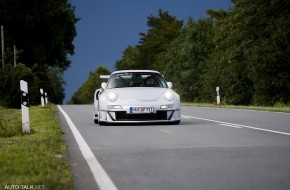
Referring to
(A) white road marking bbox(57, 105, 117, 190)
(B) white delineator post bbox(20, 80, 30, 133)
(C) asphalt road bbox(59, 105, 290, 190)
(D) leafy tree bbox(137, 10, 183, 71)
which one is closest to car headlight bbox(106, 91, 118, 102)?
(C) asphalt road bbox(59, 105, 290, 190)

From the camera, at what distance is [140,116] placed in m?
14.0

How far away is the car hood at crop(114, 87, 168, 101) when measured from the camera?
557 inches

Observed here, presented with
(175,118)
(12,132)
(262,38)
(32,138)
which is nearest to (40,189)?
(32,138)

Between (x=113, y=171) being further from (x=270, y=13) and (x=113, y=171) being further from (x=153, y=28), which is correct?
(x=153, y=28)

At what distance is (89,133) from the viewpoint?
475 inches

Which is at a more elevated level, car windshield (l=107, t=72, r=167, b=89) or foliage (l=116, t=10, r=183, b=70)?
foliage (l=116, t=10, r=183, b=70)

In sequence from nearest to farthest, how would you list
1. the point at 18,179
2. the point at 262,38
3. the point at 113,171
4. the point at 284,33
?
the point at 18,179 < the point at 113,171 < the point at 284,33 < the point at 262,38

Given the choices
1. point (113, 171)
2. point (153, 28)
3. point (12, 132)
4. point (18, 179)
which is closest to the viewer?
point (18, 179)

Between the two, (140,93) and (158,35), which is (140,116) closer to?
(140,93)

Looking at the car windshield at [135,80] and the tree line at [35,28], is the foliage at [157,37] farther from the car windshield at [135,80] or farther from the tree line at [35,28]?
the car windshield at [135,80]

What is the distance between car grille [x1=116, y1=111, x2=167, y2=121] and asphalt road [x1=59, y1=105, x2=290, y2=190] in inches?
69.4

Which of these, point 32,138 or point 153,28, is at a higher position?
point 153,28

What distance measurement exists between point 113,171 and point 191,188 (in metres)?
1.44

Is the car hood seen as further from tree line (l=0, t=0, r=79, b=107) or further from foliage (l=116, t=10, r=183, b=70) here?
foliage (l=116, t=10, r=183, b=70)
